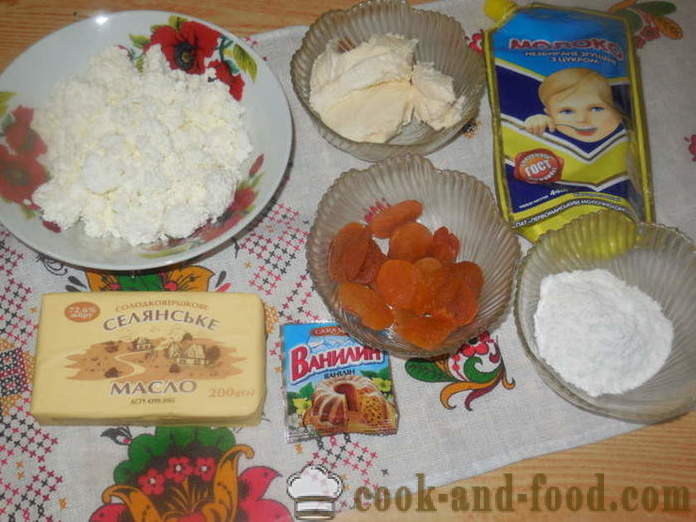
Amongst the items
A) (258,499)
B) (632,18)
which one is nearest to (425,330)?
(258,499)

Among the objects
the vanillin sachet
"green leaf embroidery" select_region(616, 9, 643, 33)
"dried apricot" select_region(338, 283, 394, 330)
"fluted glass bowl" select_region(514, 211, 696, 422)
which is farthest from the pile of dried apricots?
"green leaf embroidery" select_region(616, 9, 643, 33)

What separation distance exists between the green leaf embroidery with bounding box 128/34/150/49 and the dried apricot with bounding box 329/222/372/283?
0.56 m

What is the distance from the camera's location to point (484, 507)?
1158 millimetres

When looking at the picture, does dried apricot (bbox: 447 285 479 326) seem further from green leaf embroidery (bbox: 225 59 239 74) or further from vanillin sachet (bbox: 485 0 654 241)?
green leaf embroidery (bbox: 225 59 239 74)

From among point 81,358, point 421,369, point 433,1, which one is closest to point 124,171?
point 81,358

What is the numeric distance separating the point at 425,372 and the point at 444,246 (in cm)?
24

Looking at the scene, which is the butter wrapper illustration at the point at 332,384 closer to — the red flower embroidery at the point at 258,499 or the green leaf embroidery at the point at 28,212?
the red flower embroidery at the point at 258,499

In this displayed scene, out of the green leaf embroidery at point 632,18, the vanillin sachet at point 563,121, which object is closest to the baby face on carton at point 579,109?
the vanillin sachet at point 563,121

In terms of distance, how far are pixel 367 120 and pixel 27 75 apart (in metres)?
0.65

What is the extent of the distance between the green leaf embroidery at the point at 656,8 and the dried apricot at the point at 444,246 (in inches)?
31.4

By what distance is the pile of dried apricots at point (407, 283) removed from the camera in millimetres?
1114

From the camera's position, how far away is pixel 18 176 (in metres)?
1.16

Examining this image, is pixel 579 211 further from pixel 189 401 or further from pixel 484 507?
pixel 189 401

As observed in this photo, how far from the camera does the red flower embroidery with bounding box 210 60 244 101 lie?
4.14ft
